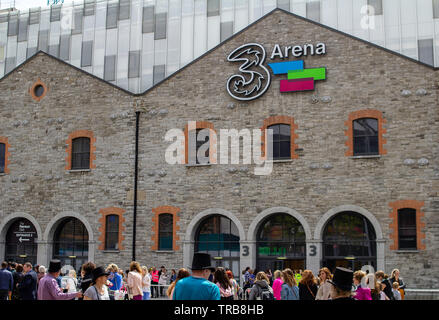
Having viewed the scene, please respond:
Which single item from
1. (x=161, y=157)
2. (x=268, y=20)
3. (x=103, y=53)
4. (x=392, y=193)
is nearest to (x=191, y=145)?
(x=161, y=157)

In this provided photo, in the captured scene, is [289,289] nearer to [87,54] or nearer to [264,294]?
[264,294]

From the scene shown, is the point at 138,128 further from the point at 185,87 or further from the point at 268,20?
the point at 268,20

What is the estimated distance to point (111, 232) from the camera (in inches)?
1055

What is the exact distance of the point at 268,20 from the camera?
25484mm

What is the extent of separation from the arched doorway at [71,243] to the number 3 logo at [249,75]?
31.5 ft

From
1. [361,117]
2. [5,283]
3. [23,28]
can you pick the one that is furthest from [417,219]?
[23,28]

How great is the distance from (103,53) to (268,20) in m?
18.7

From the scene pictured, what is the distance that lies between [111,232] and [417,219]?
42.9ft

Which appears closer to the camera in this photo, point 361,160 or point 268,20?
point 361,160

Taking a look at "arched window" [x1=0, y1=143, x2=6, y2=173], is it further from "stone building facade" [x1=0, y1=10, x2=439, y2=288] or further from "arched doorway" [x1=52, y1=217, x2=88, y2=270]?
"arched doorway" [x1=52, y1=217, x2=88, y2=270]
